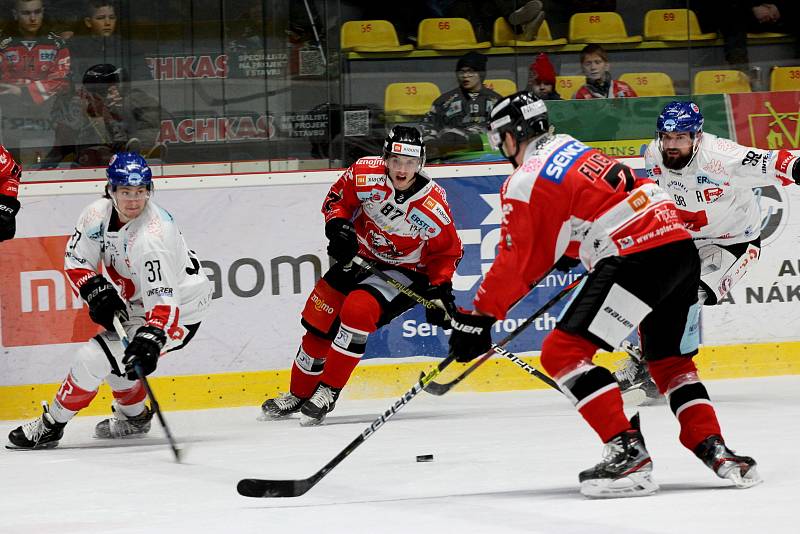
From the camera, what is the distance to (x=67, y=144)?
607 centimetres

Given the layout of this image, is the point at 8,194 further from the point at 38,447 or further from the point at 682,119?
the point at 682,119

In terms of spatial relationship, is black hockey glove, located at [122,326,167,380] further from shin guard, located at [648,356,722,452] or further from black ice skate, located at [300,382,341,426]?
shin guard, located at [648,356,722,452]

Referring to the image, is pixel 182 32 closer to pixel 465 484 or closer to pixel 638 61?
pixel 638 61

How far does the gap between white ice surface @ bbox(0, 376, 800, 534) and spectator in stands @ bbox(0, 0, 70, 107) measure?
5.13ft

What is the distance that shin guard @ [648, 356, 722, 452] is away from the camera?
12.1 feet

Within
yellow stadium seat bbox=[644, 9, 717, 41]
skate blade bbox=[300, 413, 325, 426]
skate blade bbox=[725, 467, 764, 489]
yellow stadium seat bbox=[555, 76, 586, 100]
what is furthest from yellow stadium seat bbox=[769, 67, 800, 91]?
skate blade bbox=[725, 467, 764, 489]

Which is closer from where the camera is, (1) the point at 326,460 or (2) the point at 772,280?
(1) the point at 326,460

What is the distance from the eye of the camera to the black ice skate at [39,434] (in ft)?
16.4

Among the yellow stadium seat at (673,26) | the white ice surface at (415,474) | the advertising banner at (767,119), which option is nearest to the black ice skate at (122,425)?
the white ice surface at (415,474)

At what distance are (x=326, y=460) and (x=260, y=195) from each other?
5.91ft

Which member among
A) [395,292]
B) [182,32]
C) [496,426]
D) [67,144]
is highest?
[182,32]

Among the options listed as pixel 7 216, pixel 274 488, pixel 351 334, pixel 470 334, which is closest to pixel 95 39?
pixel 7 216

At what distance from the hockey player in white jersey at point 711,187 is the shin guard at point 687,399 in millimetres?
1615

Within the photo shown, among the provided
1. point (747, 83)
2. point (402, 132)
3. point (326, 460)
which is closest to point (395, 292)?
point (402, 132)
